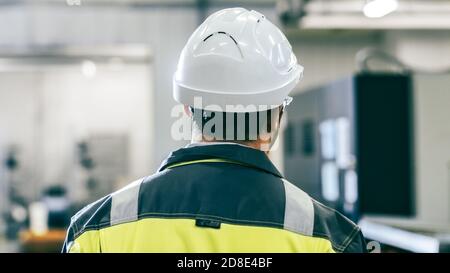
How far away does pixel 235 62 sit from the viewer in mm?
1071

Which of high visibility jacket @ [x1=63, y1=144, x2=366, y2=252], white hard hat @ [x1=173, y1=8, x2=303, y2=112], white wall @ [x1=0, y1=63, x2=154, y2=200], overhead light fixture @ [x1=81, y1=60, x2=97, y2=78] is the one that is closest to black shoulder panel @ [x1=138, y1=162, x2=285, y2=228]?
high visibility jacket @ [x1=63, y1=144, x2=366, y2=252]

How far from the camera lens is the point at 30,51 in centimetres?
614

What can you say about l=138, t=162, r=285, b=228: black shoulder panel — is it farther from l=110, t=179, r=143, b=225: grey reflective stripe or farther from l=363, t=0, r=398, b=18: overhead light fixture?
l=363, t=0, r=398, b=18: overhead light fixture

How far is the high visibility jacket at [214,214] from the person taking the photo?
Result: 3.17 feet

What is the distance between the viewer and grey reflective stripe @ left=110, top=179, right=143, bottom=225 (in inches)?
39.1

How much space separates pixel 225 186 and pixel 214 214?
0.16 feet

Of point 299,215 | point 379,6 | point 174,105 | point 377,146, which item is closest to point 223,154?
point 299,215

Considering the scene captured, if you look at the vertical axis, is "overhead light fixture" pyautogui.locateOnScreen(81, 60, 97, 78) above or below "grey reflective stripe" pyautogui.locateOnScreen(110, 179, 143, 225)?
above

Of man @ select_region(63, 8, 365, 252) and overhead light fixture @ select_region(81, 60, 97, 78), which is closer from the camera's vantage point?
man @ select_region(63, 8, 365, 252)

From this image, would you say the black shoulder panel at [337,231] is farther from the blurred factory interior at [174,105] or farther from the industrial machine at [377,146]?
the industrial machine at [377,146]

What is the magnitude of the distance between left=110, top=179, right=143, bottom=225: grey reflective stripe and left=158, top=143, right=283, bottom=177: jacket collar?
0.08 metres

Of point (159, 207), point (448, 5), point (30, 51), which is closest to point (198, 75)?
point (159, 207)

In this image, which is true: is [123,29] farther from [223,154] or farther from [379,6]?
[223,154]

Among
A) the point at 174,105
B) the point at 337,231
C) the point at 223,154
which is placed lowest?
the point at 337,231
